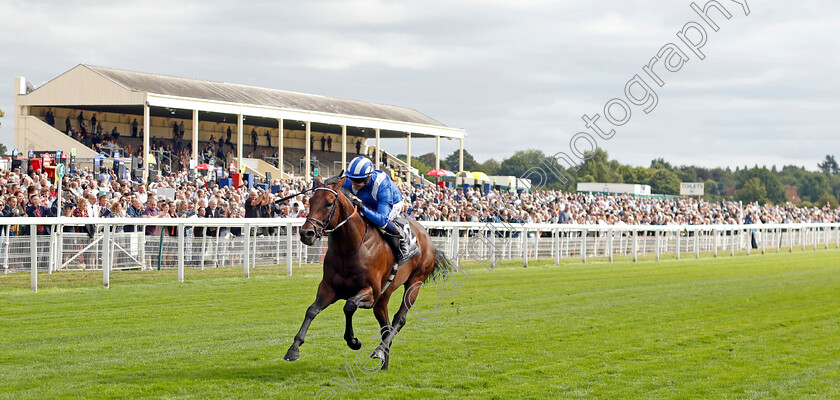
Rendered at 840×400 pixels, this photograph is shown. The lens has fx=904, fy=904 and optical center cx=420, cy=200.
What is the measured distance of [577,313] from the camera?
10523 mm

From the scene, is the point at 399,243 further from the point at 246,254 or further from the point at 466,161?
the point at 466,161

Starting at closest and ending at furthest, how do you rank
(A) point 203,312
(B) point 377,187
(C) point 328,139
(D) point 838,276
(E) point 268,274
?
1. (B) point 377,187
2. (A) point 203,312
3. (E) point 268,274
4. (D) point 838,276
5. (C) point 328,139

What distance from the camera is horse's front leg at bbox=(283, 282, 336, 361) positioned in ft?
20.6

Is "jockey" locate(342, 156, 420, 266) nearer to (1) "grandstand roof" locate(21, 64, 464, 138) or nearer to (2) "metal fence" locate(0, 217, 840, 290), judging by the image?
(2) "metal fence" locate(0, 217, 840, 290)

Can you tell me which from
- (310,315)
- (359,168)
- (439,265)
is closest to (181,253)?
(439,265)

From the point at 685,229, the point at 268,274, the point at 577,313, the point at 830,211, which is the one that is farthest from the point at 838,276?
the point at 830,211

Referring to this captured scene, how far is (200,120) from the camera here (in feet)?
153

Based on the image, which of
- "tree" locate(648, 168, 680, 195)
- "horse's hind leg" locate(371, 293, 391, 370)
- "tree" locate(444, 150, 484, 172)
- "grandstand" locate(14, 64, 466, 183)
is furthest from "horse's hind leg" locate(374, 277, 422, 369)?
"tree" locate(648, 168, 680, 195)

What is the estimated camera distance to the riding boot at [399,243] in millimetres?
7113

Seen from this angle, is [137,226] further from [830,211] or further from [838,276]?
[830,211]

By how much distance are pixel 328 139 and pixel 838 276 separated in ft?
119

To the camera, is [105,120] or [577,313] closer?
[577,313]

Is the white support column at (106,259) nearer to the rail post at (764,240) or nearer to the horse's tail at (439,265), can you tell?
the horse's tail at (439,265)

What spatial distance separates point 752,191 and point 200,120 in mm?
60019
